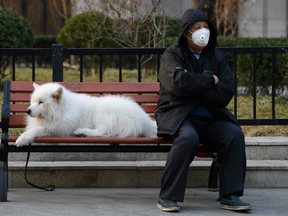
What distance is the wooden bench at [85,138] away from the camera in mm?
7148

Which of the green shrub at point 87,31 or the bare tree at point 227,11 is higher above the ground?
the bare tree at point 227,11

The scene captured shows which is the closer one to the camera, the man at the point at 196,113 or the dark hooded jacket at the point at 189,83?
the man at the point at 196,113

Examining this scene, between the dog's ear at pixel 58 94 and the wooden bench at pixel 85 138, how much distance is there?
0.39m

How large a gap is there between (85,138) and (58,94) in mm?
495

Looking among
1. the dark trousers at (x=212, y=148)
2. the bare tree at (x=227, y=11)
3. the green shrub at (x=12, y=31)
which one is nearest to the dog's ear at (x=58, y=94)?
the dark trousers at (x=212, y=148)

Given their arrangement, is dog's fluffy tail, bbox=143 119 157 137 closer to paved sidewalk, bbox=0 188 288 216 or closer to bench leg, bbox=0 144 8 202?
paved sidewalk, bbox=0 188 288 216

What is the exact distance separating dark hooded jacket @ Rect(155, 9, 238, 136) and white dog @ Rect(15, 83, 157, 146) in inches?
8.9

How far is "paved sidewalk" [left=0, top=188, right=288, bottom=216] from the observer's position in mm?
6977

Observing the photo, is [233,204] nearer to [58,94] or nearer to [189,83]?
[189,83]

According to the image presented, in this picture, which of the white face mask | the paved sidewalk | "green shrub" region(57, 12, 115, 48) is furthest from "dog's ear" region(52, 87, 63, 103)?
"green shrub" region(57, 12, 115, 48)

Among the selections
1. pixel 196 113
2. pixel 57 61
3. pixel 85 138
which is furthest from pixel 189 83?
pixel 57 61

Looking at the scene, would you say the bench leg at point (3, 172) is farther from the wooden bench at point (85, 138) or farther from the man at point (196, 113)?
the man at point (196, 113)

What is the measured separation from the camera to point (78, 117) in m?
7.48

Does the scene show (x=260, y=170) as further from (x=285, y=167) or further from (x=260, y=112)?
(x=260, y=112)
